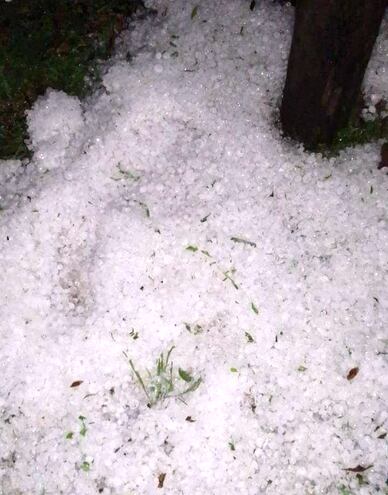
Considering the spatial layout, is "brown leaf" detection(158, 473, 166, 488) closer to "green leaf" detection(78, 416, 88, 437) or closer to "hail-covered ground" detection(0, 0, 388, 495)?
"hail-covered ground" detection(0, 0, 388, 495)

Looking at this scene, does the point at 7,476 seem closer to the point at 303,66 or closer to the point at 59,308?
the point at 59,308

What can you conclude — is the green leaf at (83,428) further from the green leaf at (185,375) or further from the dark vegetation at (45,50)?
the dark vegetation at (45,50)

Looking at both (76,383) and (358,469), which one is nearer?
(358,469)

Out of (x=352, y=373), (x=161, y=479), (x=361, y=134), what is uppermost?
(x=361, y=134)

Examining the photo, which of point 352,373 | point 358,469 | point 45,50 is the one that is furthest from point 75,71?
point 358,469

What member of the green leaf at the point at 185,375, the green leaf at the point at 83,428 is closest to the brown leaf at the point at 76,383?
the green leaf at the point at 83,428

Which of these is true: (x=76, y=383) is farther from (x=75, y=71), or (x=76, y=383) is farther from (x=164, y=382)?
(x=75, y=71)

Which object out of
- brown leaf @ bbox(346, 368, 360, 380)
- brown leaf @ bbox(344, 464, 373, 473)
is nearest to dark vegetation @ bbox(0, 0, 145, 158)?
brown leaf @ bbox(346, 368, 360, 380)
